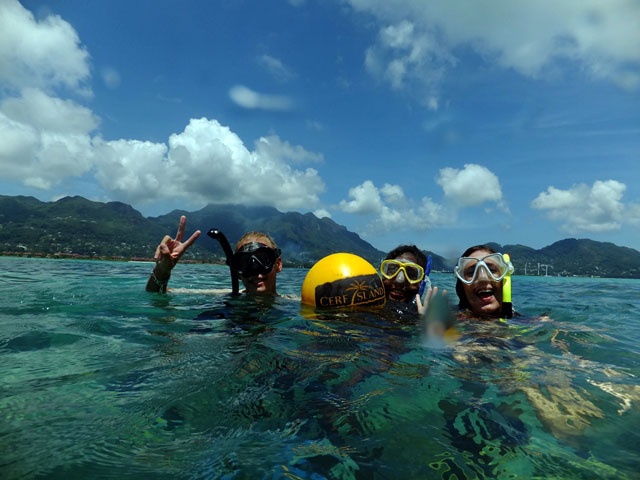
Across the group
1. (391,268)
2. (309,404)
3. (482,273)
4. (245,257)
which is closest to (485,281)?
(482,273)

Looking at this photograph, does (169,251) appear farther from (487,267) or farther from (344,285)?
(487,267)

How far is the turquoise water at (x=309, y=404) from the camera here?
197cm

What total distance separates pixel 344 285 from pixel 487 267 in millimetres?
2416

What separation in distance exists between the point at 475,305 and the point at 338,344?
3.37 metres

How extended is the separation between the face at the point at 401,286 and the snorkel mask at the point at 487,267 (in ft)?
3.55

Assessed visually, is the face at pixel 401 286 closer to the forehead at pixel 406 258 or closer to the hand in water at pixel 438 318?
the forehead at pixel 406 258

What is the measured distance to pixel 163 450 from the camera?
6.77 ft

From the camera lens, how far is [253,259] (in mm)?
6711

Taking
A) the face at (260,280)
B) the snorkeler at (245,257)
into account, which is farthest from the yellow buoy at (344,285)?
the face at (260,280)

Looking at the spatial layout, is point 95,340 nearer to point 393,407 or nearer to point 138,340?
point 138,340

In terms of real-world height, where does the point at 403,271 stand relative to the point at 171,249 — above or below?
below

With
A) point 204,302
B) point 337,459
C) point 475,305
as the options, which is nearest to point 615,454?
point 337,459

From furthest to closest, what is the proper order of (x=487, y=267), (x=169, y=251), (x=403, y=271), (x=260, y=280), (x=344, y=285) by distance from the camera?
1. (x=260, y=280)
2. (x=403, y=271)
3. (x=169, y=251)
4. (x=487, y=267)
5. (x=344, y=285)

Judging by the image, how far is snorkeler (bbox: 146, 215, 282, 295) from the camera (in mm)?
6680
